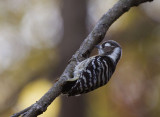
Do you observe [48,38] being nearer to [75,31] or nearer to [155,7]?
[75,31]

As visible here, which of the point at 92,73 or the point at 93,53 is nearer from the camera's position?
the point at 92,73

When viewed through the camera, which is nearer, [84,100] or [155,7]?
[84,100]

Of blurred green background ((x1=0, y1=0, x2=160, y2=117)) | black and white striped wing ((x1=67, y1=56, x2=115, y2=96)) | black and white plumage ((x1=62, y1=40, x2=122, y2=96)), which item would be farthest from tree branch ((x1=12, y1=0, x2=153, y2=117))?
blurred green background ((x1=0, y1=0, x2=160, y2=117))

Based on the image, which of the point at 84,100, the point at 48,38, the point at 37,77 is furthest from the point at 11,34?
the point at 84,100

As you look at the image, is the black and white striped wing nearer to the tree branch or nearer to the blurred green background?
the tree branch

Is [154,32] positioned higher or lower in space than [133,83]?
higher

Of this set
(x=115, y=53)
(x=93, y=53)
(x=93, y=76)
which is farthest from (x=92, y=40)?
(x=93, y=53)

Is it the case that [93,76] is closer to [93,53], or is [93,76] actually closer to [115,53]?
[115,53]
